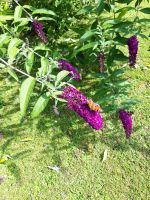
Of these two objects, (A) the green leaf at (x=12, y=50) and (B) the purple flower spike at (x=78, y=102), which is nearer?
(B) the purple flower spike at (x=78, y=102)

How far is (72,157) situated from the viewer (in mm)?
3146

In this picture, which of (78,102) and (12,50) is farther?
(12,50)

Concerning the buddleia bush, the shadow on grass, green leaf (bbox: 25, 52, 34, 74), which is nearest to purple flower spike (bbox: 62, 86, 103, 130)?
the buddleia bush

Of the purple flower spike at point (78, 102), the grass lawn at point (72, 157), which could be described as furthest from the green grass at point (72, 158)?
the purple flower spike at point (78, 102)

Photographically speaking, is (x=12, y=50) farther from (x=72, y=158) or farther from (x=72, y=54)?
(x=72, y=158)

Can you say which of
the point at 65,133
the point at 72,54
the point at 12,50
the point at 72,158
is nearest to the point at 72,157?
the point at 72,158

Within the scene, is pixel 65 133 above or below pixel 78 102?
below

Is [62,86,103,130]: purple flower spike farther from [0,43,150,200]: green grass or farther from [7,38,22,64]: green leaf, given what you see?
[0,43,150,200]: green grass

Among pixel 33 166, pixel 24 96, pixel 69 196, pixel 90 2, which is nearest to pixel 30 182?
pixel 33 166

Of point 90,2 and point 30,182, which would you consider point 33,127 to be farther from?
point 90,2

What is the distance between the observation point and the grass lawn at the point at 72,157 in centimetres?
292

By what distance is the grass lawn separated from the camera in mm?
2920

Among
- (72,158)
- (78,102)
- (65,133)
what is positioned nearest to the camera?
(78,102)

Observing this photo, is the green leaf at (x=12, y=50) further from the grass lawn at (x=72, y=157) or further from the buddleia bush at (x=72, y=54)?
the grass lawn at (x=72, y=157)
